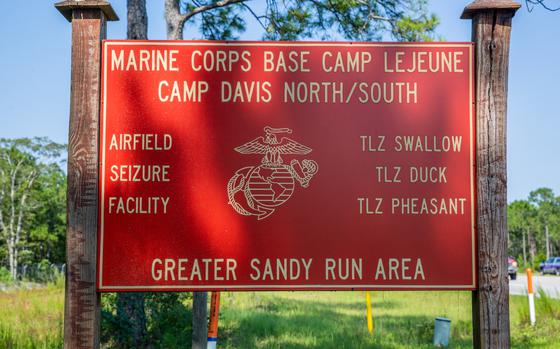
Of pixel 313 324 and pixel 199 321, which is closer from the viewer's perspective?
pixel 199 321

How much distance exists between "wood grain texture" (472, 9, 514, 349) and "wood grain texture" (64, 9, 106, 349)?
2460 millimetres

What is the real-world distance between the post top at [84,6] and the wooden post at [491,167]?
A: 7.73ft

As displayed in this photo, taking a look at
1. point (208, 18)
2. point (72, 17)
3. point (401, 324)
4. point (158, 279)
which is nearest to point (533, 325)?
point (401, 324)

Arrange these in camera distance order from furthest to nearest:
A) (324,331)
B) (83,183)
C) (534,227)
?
(534,227) < (324,331) < (83,183)

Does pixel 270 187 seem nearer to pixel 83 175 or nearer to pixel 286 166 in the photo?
pixel 286 166

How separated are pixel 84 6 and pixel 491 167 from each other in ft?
9.36

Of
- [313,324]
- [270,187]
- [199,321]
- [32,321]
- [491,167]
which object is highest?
[491,167]

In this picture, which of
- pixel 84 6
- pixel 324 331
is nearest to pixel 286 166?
pixel 84 6

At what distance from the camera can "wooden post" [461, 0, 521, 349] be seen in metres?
4.29

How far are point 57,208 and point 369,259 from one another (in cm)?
6570

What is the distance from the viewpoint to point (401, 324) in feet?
40.3

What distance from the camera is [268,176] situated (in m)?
4.38

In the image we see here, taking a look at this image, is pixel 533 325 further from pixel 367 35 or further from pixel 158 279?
pixel 158 279

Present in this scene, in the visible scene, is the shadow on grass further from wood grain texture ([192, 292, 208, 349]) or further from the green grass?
wood grain texture ([192, 292, 208, 349])
